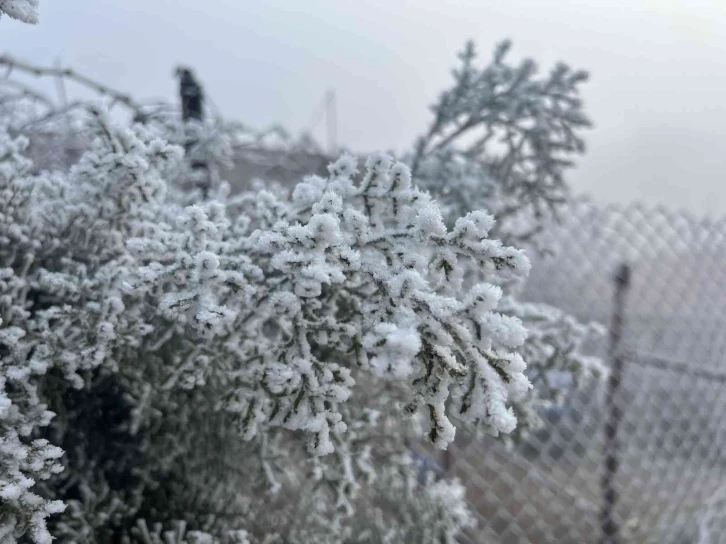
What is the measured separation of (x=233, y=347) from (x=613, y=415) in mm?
1763

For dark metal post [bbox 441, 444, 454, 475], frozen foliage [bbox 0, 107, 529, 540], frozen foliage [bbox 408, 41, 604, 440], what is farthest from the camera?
dark metal post [bbox 441, 444, 454, 475]

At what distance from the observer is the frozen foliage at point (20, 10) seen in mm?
804

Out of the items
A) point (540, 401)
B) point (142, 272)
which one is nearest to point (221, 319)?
point (142, 272)

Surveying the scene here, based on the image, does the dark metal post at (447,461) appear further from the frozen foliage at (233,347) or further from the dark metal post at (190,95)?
the dark metal post at (190,95)

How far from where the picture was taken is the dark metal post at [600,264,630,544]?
2.37 metres

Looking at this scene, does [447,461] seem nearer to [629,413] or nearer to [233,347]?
[629,413]

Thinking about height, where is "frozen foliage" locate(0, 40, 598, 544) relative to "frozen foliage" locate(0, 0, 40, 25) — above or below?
below

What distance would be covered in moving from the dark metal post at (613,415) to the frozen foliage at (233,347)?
95cm

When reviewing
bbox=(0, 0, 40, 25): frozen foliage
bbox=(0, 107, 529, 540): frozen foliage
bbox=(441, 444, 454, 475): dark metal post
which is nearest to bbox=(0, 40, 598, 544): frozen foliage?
bbox=(0, 107, 529, 540): frozen foliage

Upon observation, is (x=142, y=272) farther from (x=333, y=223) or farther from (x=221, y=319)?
(x=333, y=223)

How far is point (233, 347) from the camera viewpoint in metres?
1.11

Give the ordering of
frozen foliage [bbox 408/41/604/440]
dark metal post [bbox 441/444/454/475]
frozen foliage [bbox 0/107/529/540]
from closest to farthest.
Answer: frozen foliage [bbox 0/107/529/540] → frozen foliage [bbox 408/41/604/440] → dark metal post [bbox 441/444/454/475]

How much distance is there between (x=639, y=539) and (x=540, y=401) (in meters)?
1.27

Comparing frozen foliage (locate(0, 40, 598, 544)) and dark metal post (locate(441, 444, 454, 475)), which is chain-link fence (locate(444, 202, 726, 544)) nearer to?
dark metal post (locate(441, 444, 454, 475))
